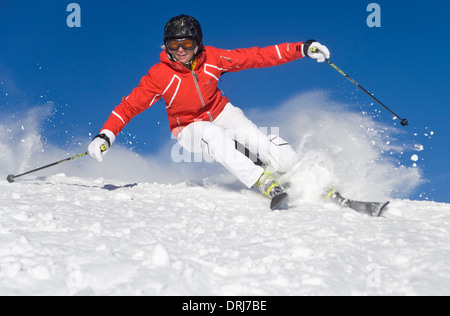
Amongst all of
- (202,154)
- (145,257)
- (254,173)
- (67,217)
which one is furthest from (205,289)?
(202,154)

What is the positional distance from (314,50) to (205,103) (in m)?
1.74

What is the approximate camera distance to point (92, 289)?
193 cm

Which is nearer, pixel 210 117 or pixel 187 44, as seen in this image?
pixel 187 44

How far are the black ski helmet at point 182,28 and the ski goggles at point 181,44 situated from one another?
0.05 meters

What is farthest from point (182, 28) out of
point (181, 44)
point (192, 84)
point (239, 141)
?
point (239, 141)

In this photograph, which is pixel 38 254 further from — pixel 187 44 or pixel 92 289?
pixel 187 44

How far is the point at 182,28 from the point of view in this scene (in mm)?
4801

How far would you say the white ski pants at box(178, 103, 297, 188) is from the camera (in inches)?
180

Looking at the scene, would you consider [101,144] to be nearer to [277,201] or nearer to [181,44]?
[181,44]

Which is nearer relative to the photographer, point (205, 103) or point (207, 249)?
point (207, 249)

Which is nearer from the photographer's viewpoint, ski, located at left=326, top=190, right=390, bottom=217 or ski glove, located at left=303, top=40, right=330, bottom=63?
ski, located at left=326, top=190, right=390, bottom=217

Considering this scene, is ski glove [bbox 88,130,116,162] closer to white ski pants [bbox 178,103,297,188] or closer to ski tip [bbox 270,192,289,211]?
white ski pants [bbox 178,103,297,188]

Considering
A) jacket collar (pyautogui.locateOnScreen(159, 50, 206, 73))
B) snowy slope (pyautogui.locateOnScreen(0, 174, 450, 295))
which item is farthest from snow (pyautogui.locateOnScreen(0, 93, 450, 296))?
jacket collar (pyautogui.locateOnScreen(159, 50, 206, 73))

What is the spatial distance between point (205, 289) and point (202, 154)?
11.2 feet
